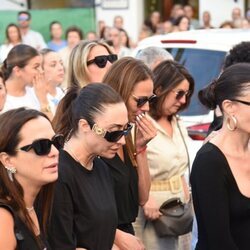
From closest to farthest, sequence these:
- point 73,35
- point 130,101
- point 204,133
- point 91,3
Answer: point 130,101 → point 204,133 → point 73,35 → point 91,3

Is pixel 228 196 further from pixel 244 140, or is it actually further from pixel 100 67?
pixel 100 67

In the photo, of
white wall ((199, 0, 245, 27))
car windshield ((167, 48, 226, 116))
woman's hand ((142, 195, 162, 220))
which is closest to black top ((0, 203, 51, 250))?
woman's hand ((142, 195, 162, 220))

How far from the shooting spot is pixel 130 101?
4.62 meters

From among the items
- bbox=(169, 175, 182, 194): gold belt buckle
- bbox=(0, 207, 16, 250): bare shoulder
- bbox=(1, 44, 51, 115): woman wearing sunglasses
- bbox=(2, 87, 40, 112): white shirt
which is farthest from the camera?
bbox=(1, 44, 51, 115): woman wearing sunglasses

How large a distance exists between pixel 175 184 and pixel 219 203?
5.34 ft

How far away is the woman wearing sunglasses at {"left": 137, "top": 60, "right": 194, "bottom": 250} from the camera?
5281 mm

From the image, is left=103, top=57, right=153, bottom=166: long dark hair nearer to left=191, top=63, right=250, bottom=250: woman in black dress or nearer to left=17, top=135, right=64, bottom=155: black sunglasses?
left=191, top=63, right=250, bottom=250: woman in black dress

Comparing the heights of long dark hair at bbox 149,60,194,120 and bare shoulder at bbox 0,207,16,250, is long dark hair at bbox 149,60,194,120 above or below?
above

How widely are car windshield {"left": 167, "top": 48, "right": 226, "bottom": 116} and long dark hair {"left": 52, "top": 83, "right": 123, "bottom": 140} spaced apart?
3409mm

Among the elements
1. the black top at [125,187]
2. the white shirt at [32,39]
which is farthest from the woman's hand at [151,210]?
the white shirt at [32,39]

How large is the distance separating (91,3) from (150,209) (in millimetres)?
15776

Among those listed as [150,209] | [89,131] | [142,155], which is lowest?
[150,209]

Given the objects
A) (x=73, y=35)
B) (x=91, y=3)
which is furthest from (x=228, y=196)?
(x=91, y=3)

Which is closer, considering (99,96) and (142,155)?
(99,96)
